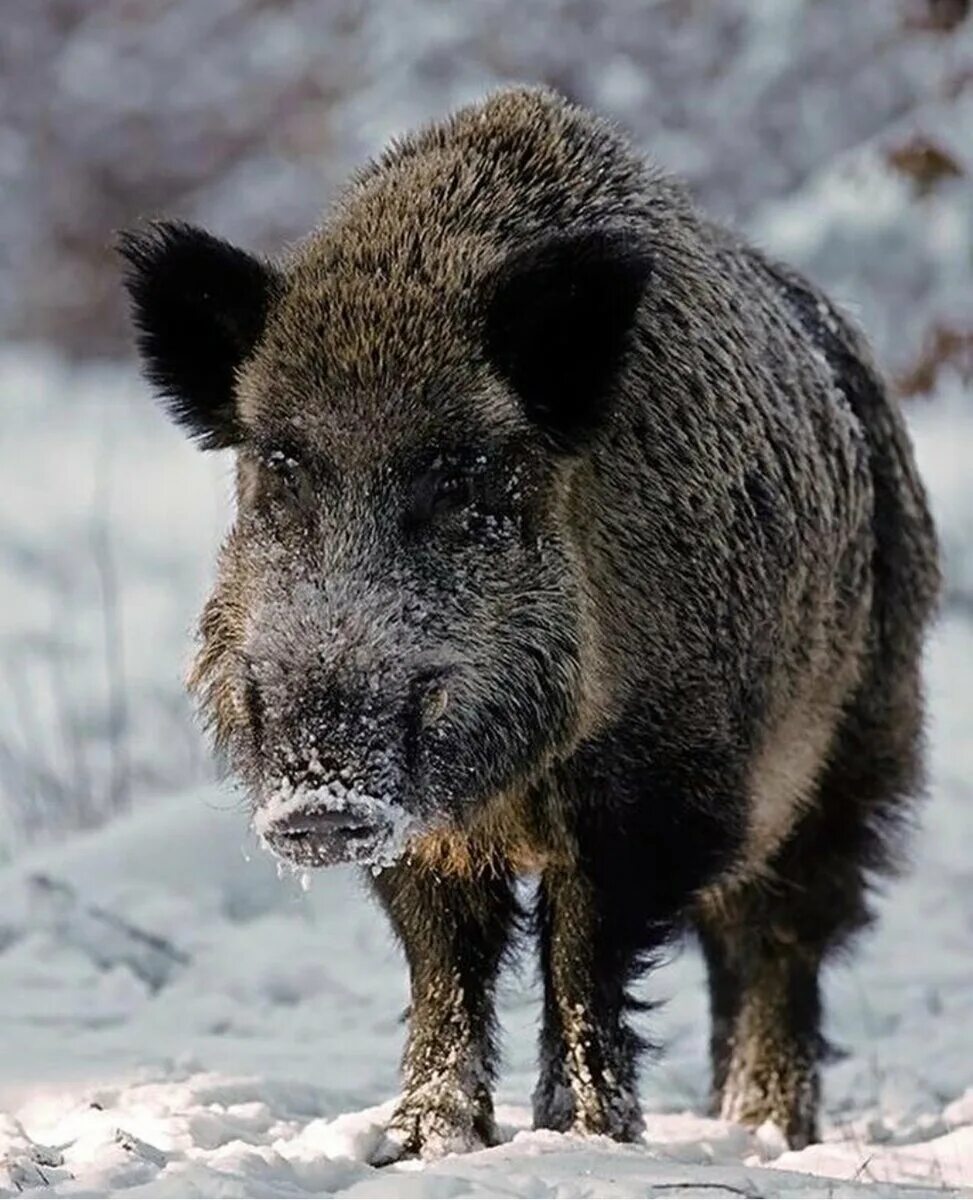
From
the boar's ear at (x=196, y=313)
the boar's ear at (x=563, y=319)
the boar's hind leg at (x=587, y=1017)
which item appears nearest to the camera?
the boar's ear at (x=563, y=319)

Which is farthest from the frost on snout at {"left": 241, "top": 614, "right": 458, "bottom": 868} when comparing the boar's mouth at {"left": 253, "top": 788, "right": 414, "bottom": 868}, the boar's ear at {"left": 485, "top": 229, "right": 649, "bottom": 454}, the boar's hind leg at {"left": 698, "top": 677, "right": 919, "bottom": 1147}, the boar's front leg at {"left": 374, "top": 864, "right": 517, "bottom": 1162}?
the boar's hind leg at {"left": 698, "top": 677, "right": 919, "bottom": 1147}

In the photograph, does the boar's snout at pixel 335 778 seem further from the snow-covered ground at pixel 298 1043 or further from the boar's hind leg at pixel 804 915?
the boar's hind leg at pixel 804 915

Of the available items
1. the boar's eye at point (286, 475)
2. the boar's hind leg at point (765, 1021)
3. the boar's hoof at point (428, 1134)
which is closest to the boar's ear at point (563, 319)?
the boar's eye at point (286, 475)

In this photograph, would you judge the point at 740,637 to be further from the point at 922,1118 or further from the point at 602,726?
the point at 922,1118

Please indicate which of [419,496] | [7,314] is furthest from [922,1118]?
[7,314]

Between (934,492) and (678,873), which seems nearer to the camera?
(678,873)

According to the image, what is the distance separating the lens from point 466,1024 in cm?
448

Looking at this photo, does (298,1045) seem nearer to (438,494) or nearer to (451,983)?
(451,983)

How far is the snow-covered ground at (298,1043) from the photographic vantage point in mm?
3705

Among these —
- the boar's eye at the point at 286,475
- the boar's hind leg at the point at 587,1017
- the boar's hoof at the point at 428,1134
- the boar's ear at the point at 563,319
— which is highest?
the boar's ear at the point at 563,319

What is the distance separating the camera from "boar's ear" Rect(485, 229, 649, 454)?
4105 millimetres

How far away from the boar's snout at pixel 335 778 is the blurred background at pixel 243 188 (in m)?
0.89

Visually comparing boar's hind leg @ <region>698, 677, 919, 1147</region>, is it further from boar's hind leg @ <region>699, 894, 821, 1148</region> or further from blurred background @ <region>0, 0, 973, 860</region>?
blurred background @ <region>0, 0, 973, 860</region>

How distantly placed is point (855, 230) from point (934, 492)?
2.01 meters
